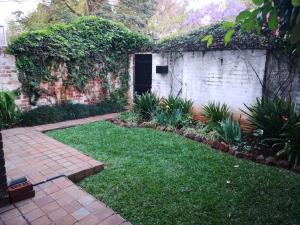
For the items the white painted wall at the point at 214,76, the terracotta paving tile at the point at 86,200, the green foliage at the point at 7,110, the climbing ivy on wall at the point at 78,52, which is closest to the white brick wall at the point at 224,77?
the white painted wall at the point at 214,76

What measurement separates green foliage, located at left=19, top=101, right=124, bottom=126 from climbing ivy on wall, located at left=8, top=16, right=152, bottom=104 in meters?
0.64

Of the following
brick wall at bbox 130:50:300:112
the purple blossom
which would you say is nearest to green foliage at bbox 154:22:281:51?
brick wall at bbox 130:50:300:112

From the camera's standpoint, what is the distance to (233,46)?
5.40 m

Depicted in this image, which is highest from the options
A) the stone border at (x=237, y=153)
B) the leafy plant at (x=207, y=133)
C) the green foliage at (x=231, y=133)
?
the green foliage at (x=231, y=133)

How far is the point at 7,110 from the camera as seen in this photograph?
5664 millimetres

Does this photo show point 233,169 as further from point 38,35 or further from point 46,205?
point 38,35

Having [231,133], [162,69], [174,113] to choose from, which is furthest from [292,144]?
[162,69]

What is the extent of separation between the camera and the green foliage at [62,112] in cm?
603

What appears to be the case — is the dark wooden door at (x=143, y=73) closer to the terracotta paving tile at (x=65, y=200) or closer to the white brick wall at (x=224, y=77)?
the white brick wall at (x=224, y=77)

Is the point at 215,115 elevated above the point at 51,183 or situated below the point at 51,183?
above

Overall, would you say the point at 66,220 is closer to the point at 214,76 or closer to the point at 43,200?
the point at 43,200

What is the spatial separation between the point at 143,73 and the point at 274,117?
5.18m

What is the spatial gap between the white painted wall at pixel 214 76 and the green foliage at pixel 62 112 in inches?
76.7

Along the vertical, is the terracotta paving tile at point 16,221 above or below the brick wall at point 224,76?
below
